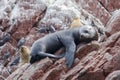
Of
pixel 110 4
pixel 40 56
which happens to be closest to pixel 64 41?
pixel 40 56

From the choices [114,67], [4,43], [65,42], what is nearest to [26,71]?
[65,42]

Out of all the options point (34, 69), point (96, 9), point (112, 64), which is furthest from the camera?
point (96, 9)

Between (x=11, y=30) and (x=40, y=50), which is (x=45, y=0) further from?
(x=40, y=50)

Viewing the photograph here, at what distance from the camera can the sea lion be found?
51.8 ft

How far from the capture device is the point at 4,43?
28469 mm

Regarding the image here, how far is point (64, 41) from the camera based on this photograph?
16156 mm

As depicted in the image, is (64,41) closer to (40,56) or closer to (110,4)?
(40,56)

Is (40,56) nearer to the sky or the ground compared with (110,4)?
nearer to the sky

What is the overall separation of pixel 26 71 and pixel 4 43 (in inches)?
504

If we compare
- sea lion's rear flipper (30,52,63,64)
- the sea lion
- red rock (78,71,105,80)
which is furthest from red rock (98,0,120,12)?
red rock (78,71,105,80)

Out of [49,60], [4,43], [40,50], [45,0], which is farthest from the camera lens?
[45,0]

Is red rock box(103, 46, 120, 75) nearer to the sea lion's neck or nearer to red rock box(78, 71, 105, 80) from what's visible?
red rock box(78, 71, 105, 80)

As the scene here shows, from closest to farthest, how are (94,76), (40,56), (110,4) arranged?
(94,76)
(40,56)
(110,4)

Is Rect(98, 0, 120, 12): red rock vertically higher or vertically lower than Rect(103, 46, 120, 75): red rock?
lower
